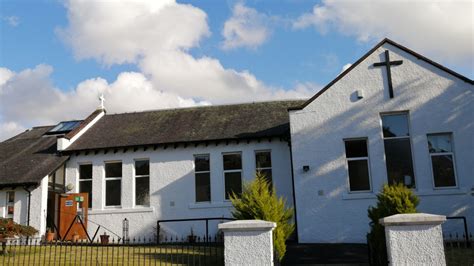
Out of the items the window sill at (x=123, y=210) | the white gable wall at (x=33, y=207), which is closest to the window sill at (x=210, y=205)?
the window sill at (x=123, y=210)

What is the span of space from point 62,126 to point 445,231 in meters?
18.5

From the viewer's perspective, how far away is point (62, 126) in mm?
23109

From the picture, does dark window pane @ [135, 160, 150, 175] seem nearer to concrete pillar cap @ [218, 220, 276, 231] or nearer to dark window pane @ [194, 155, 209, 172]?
dark window pane @ [194, 155, 209, 172]

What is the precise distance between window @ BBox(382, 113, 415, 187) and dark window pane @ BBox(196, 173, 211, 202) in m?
7.10

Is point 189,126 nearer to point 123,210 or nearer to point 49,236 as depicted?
point 123,210

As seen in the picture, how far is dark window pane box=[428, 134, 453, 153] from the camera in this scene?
1546cm

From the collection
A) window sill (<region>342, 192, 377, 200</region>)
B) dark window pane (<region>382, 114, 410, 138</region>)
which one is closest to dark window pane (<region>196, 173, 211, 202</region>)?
window sill (<region>342, 192, 377, 200</region>)

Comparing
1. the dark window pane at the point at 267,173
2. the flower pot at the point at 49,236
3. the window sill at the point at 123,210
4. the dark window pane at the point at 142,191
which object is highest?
the dark window pane at the point at 267,173

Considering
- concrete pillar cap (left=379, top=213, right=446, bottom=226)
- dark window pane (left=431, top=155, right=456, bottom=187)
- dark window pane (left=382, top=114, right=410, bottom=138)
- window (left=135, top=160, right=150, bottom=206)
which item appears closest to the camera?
concrete pillar cap (left=379, top=213, right=446, bottom=226)

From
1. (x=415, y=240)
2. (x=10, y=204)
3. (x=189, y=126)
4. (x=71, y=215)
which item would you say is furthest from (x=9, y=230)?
(x=415, y=240)

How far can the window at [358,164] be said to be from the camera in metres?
15.6

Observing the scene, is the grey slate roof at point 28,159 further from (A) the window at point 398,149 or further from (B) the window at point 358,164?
(A) the window at point 398,149

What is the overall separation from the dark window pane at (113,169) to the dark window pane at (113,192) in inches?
12.0

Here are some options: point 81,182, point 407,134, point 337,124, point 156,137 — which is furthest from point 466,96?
point 81,182
